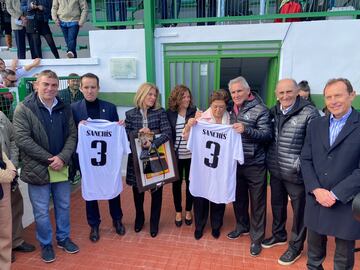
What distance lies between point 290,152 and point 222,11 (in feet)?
12.5

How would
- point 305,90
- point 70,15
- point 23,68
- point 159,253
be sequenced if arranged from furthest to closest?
point 70,15 → point 23,68 → point 305,90 → point 159,253

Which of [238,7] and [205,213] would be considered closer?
[205,213]

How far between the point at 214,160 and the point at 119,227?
1.59 meters

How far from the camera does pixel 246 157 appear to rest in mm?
3422

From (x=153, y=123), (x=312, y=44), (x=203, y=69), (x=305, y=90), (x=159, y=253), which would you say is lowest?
(x=159, y=253)

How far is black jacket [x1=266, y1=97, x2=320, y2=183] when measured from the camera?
3.03 meters

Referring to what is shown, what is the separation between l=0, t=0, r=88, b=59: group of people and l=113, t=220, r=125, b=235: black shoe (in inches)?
169

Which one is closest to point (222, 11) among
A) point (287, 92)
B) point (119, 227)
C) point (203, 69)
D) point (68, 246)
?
point (203, 69)

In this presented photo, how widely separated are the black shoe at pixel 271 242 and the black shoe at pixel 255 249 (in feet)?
0.41

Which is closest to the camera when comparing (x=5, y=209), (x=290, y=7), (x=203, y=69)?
(x=5, y=209)

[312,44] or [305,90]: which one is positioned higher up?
[312,44]

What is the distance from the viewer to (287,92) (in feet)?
9.97

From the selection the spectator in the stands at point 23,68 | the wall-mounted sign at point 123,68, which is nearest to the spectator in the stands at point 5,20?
the spectator in the stands at point 23,68

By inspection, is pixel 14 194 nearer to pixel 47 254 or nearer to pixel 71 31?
pixel 47 254
